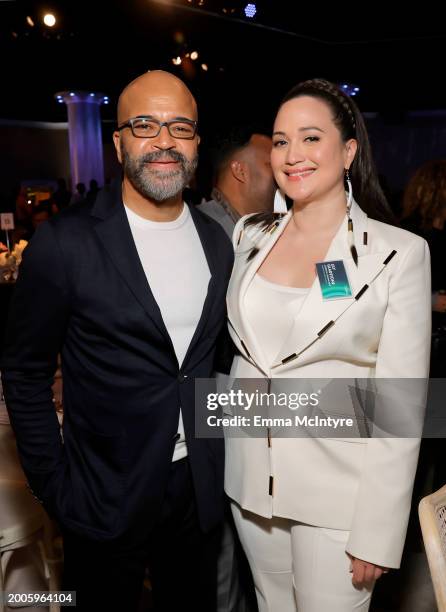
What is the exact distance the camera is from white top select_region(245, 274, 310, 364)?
1.61 m

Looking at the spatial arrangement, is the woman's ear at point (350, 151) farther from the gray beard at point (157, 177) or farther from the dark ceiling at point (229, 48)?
the dark ceiling at point (229, 48)

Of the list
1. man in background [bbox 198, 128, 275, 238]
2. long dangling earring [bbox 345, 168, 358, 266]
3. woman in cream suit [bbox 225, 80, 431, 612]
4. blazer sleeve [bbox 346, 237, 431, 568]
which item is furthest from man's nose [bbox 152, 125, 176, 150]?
man in background [bbox 198, 128, 275, 238]

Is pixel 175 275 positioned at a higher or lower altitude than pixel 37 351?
higher

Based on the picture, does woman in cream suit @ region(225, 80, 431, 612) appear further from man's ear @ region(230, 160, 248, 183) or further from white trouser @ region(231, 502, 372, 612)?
man's ear @ region(230, 160, 248, 183)

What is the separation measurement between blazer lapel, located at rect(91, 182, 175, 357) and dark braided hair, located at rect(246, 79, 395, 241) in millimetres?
402

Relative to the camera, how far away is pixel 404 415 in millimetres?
1542

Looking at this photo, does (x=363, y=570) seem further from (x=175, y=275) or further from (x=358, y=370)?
(x=175, y=275)

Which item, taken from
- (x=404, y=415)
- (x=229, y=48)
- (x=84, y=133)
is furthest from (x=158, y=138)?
(x=84, y=133)

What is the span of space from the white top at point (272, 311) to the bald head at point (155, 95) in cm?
57

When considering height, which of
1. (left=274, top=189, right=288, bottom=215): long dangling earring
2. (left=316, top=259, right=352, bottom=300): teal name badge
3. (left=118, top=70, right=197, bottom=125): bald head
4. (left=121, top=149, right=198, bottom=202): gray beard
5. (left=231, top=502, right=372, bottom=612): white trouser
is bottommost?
(left=231, top=502, right=372, bottom=612): white trouser

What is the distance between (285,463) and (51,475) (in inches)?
26.3

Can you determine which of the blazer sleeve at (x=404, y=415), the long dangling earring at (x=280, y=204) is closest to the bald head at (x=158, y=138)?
the long dangling earring at (x=280, y=204)

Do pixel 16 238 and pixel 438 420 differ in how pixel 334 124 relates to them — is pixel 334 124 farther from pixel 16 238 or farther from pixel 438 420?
pixel 16 238

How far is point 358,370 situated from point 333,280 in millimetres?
262
